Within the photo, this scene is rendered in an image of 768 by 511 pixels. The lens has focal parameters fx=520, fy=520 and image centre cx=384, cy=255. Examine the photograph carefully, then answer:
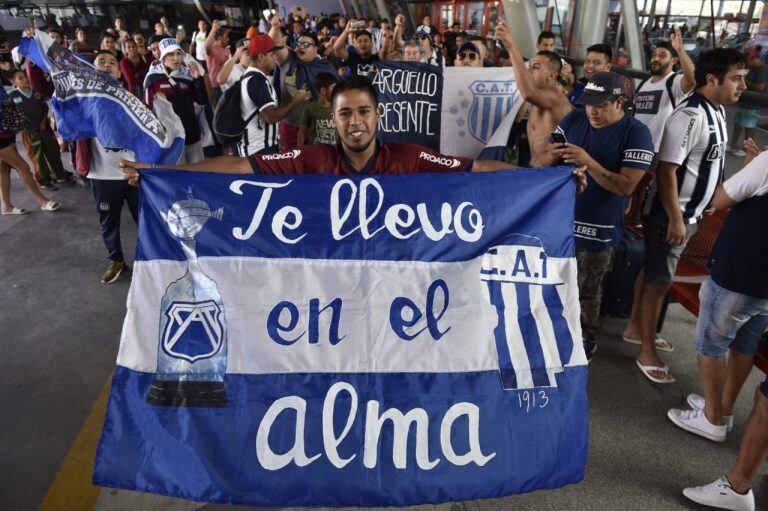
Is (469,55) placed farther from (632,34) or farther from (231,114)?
(632,34)

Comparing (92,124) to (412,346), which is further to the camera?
(92,124)

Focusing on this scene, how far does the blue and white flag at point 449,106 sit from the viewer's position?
16.5ft

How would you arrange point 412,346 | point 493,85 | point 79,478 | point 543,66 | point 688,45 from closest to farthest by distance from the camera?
point 412,346 → point 79,478 → point 543,66 → point 493,85 → point 688,45

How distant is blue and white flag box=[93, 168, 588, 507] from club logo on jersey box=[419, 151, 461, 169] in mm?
376

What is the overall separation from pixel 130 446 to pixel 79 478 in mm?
1078

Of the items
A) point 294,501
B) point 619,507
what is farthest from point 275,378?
point 619,507

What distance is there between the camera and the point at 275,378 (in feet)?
6.74

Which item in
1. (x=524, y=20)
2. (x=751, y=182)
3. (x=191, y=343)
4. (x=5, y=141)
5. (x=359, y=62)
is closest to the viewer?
(x=191, y=343)

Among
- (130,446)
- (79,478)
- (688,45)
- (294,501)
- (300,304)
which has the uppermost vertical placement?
(688,45)

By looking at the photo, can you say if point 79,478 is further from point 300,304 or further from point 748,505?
point 748,505

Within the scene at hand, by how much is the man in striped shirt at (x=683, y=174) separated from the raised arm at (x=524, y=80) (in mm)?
945

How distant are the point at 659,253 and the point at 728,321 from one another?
84 centimetres

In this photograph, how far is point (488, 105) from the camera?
16.7 feet

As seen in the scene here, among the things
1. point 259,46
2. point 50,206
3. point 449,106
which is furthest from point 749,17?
point 50,206
